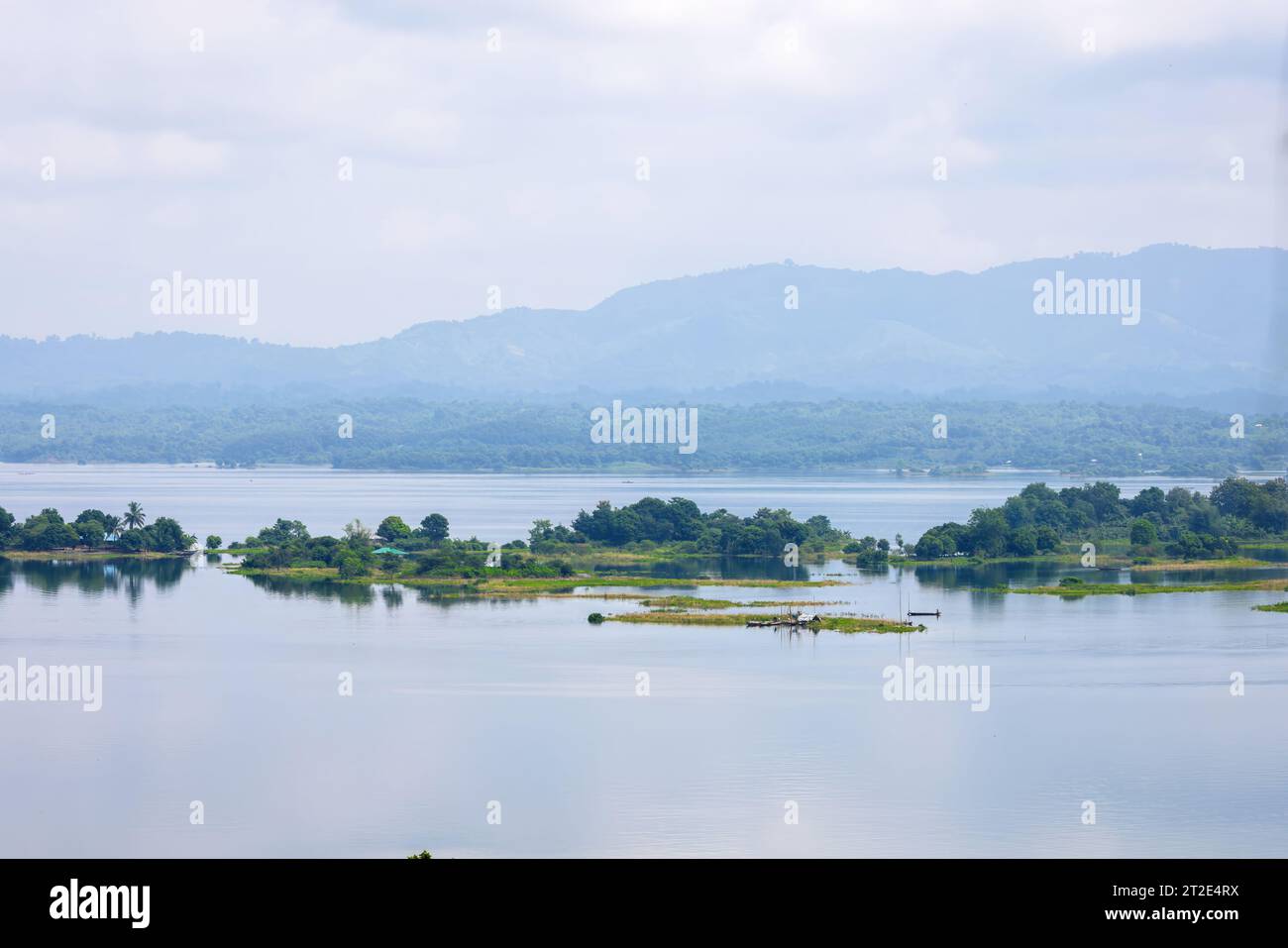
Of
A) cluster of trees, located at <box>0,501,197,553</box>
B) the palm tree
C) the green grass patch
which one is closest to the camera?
the green grass patch

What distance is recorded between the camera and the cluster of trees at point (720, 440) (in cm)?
11475

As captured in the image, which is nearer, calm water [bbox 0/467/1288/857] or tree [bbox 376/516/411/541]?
calm water [bbox 0/467/1288/857]

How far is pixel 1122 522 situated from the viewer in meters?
44.2

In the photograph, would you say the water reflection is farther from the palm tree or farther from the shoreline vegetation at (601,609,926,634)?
the shoreline vegetation at (601,609,926,634)

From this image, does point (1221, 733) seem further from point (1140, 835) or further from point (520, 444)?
point (520, 444)

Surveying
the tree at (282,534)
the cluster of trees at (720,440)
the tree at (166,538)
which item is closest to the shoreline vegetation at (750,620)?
the tree at (282,534)

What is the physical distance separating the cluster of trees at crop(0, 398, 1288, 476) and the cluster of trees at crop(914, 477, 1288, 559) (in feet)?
176

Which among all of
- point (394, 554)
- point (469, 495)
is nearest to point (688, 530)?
point (394, 554)

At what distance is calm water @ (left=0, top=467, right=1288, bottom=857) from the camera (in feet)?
45.9

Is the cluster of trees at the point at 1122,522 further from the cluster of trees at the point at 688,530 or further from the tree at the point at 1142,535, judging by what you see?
the cluster of trees at the point at 688,530

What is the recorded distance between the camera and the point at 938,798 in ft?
49.9

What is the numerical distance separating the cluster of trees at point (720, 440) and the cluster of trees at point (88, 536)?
7024 cm

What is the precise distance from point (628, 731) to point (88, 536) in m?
26.2

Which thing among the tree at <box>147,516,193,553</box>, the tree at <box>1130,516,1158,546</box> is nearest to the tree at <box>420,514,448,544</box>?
the tree at <box>147,516,193,553</box>
